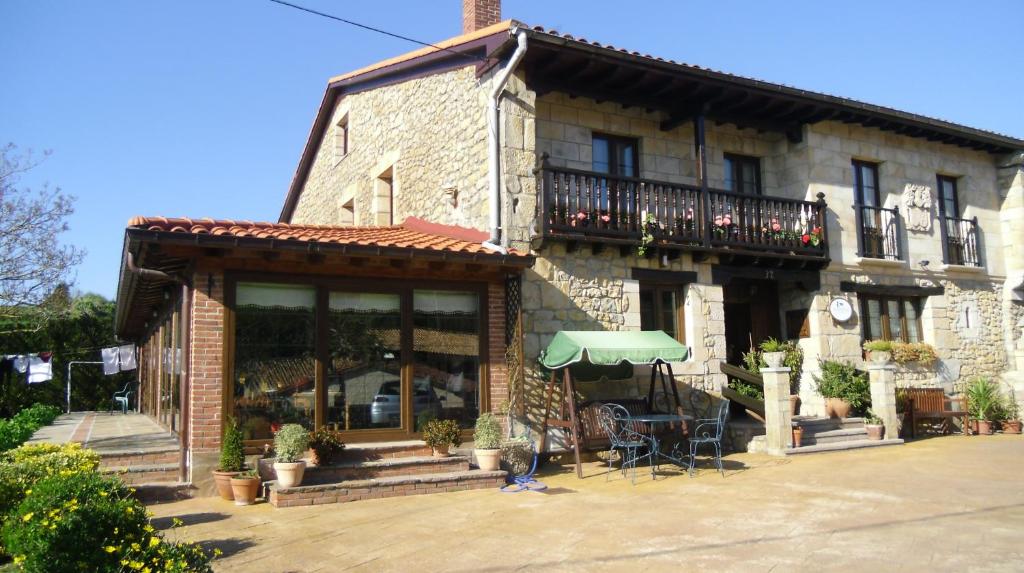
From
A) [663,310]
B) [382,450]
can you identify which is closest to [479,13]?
[663,310]

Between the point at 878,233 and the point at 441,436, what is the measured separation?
9440mm

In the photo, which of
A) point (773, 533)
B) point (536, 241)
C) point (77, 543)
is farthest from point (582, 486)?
point (77, 543)

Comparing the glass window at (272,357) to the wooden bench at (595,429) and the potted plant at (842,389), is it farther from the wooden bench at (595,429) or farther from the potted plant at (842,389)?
the potted plant at (842,389)

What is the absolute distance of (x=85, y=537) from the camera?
168 inches

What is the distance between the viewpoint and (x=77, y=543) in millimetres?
4223

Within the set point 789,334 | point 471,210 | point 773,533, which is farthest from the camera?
point 789,334

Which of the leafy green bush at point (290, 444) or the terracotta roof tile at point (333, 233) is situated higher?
the terracotta roof tile at point (333, 233)

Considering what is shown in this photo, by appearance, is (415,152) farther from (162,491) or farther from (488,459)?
(162,491)

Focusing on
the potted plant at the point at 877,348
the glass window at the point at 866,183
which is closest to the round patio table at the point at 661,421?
the potted plant at the point at 877,348

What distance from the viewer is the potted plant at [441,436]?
27.8 ft

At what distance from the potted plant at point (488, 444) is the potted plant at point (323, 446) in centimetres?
160

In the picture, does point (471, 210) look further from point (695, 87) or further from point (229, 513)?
point (229, 513)

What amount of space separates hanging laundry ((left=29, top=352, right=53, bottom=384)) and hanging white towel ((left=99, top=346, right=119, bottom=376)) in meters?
1.23

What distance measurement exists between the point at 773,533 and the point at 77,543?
4.93 metres
